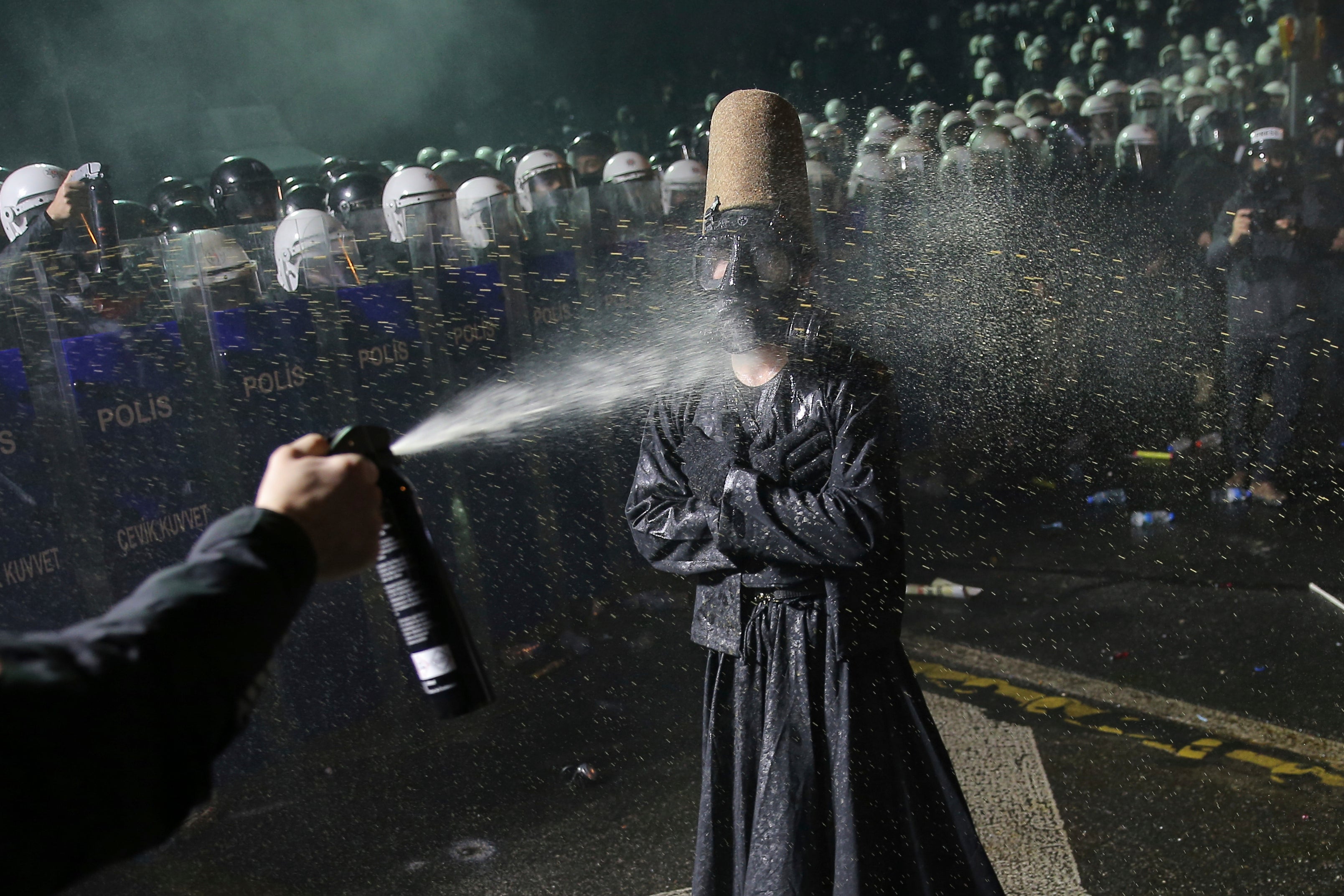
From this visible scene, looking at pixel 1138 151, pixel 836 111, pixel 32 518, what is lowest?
pixel 32 518

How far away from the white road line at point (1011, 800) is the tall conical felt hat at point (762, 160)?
190 centimetres

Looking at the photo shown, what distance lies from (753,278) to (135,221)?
3.37 meters

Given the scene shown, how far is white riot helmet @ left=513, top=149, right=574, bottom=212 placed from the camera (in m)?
6.65

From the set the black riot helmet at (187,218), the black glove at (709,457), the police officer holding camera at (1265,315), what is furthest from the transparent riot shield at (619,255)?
the police officer holding camera at (1265,315)

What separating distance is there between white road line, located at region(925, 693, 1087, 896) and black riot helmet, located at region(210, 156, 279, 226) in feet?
13.4

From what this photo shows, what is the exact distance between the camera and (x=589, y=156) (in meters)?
7.91

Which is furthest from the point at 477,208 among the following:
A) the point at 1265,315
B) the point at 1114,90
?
the point at 1114,90

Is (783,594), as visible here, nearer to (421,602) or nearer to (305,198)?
(421,602)

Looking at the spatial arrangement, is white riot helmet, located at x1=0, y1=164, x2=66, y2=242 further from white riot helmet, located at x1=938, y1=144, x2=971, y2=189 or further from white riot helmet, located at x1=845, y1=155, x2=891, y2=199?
white riot helmet, located at x1=938, y1=144, x2=971, y2=189

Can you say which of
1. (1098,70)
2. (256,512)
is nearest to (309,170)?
(256,512)

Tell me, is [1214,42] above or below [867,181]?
above

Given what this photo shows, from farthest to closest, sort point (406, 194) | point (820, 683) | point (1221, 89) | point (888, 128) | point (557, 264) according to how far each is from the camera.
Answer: point (1221, 89) < point (888, 128) < point (557, 264) < point (406, 194) < point (820, 683)

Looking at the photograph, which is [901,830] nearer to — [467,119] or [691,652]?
[691,652]

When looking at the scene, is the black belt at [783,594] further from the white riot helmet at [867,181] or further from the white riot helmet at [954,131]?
the white riot helmet at [954,131]
